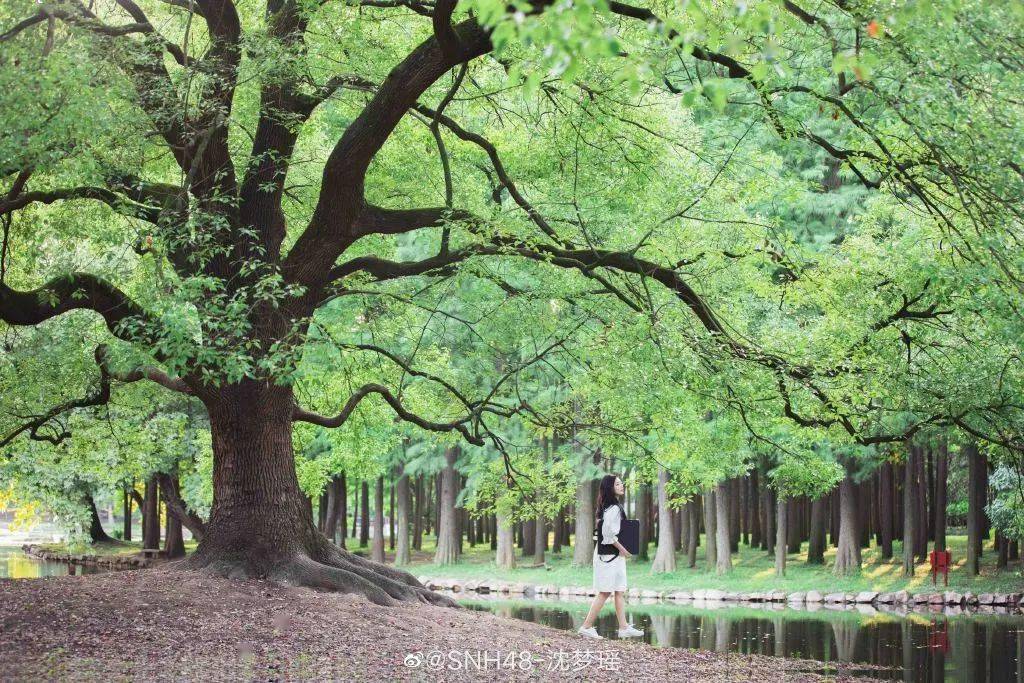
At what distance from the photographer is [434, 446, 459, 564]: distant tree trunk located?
36438 millimetres

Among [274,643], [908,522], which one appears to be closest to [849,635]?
[274,643]

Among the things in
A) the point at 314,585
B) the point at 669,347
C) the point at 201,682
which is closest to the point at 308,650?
the point at 201,682

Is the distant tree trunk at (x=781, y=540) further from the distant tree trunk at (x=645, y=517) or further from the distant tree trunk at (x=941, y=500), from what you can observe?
the distant tree trunk at (x=645, y=517)

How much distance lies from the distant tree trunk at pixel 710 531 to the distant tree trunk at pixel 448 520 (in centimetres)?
909

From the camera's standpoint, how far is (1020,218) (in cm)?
876

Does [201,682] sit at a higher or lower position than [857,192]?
lower

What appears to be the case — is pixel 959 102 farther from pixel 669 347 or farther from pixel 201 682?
pixel 201 682

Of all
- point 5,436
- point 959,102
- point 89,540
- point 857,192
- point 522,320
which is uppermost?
point 857,192

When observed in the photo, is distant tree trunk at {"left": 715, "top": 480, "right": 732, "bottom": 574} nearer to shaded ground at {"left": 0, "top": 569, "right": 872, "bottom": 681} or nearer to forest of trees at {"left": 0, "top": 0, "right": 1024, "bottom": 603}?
forest of trees at {"left": 0, "top": 0, "right": 1024, "bottom": 603}

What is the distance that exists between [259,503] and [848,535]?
68.0 ft

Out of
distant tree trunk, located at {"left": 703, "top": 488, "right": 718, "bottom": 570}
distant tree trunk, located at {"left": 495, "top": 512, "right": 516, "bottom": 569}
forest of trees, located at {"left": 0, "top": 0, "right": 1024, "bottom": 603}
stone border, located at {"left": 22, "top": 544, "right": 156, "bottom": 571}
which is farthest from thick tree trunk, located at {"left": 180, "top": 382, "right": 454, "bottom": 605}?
stone border, located at {"left": 22, "top": 544, "right": 156, "bottom": 571}

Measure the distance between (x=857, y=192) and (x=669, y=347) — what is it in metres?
19.7

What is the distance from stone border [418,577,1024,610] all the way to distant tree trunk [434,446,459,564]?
13.1 feet

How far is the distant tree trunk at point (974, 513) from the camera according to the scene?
26.0 metres
